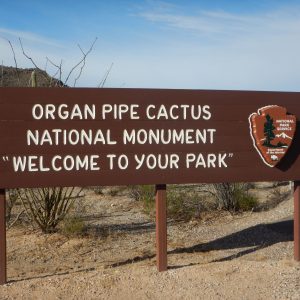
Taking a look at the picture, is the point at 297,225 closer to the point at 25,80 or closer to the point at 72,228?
the point at 72,228

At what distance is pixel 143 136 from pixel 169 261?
182 cm

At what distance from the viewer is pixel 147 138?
6223 millimetres

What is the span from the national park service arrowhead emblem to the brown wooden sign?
0.01m

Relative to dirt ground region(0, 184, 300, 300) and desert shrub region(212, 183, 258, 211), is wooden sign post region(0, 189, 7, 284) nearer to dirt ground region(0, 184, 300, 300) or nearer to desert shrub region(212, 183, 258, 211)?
dirt ground region(0, 184, 300, 300)

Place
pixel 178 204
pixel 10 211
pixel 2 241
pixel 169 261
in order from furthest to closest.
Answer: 1. pixel 178 204
2. pixel 10 211
3. pixel 169 261
4. pixel 2 241

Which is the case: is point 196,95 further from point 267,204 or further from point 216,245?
point 267,204

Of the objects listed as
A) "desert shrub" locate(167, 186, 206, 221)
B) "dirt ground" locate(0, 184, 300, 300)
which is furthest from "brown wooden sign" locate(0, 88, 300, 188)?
"desert shrub" locate(167, 186, 206, 221)

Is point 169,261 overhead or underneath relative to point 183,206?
underneath

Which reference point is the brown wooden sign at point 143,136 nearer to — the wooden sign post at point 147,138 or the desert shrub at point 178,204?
the wooden sign post at point 147,138

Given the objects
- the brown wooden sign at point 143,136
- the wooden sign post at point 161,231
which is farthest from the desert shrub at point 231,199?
the wooden sign post at point 161,231

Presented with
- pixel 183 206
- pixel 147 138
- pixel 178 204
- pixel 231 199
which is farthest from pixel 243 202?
pixel 147 138

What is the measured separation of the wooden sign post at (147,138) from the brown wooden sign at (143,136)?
0.01 meters

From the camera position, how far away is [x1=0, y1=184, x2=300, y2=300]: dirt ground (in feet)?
18.8

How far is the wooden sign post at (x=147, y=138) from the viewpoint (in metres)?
5.89
